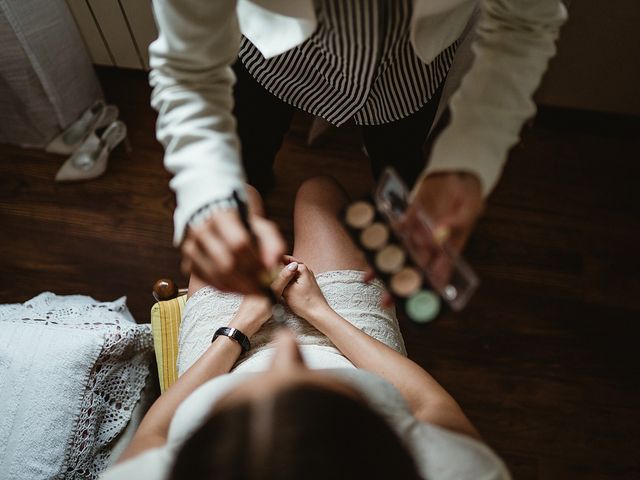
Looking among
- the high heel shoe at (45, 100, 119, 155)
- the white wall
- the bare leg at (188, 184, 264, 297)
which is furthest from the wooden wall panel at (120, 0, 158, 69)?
the bare leg at (188, 184, 264, 297)

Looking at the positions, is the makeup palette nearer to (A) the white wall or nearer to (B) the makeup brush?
(B) the makeup brush

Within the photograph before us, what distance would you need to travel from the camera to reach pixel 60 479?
36.9 inches

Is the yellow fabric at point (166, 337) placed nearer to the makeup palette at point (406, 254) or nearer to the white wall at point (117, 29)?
the makeup palette at point (406, 254)

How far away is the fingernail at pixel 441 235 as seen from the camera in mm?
598

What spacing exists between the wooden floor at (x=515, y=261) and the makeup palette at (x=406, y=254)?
3.31 ft

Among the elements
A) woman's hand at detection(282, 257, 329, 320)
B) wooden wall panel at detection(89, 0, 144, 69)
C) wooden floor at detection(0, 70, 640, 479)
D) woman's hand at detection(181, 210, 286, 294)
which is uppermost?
woman's hand at detection(181, 210, 286, 294)

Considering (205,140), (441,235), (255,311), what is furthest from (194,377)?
(441,235)

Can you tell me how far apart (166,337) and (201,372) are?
0.26 m

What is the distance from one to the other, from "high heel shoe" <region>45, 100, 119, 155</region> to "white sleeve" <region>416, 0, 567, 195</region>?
1478 mm

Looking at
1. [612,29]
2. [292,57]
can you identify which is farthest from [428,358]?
[612,29]

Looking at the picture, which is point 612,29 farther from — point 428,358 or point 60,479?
point 60,479

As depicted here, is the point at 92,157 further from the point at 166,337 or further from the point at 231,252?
the point at 231,252

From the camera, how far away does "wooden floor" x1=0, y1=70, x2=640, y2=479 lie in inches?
59.8

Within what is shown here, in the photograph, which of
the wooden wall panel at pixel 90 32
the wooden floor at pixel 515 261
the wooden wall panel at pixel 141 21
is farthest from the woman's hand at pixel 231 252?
the wooden wall panel at pixel 90 32
